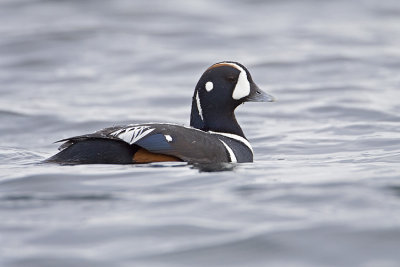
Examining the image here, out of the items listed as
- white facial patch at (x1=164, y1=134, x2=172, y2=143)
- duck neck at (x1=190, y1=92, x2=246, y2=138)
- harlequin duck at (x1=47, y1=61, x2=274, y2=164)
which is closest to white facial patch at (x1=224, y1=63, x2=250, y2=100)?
duck neck at (x1=190, y1=92, x2=246, y2=138)

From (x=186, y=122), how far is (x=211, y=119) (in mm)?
4706

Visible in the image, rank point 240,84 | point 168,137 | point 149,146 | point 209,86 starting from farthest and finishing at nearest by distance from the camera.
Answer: point 240,84
point 209,86
point 168,137
point 149,146

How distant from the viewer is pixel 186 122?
15031 mm

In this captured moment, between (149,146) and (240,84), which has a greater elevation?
(240,84)

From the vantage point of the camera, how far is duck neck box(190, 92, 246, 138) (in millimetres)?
10328

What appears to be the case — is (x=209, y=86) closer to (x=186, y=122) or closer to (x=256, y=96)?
(x=256, y=96)

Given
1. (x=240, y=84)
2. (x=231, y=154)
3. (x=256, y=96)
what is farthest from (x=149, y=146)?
(x=256, y=96)

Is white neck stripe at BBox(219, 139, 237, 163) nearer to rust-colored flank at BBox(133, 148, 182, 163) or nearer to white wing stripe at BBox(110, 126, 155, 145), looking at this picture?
rust-colored flank at BBox(133, 148, 182, 163)

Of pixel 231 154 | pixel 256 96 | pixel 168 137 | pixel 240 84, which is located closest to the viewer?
pixel 168 137

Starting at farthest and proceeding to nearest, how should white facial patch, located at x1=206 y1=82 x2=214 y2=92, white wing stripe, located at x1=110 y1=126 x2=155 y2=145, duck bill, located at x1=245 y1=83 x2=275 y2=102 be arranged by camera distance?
1. duck bill, located at x1=245 y1=83 x2=275 y2=102
2. white facial patch, located at x1=206 y1=82 x2=214 y2=92
3. white wing stripe, located at x1=110 y1=126 x2=155 y2=145

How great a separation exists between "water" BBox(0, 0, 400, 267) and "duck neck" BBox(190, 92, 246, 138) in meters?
0.61

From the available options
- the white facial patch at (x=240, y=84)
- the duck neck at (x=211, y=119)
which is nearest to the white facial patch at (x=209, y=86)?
the duck neck at (x=211, y=119)

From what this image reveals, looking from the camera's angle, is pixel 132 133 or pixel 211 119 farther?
pixel 211 119

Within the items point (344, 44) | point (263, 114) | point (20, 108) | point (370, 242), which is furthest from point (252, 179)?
point (344, 44)
